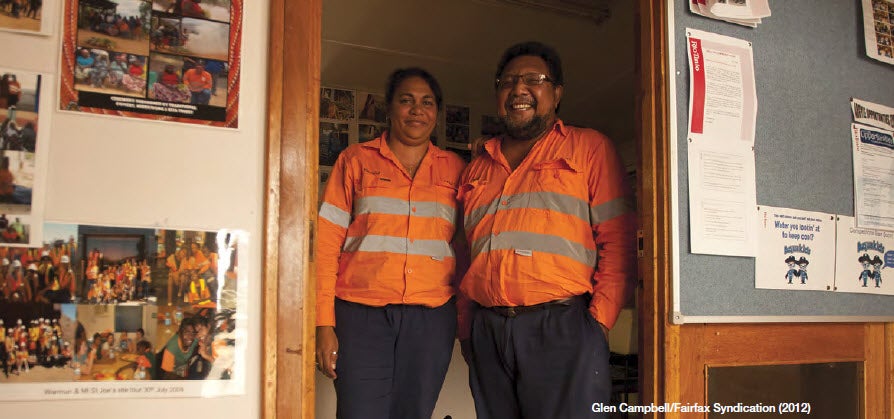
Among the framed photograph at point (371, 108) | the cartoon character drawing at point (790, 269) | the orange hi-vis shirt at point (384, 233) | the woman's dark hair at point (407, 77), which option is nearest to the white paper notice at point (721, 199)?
the cartoon character drawing at point (790, 269)

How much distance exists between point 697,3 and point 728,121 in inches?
13.8

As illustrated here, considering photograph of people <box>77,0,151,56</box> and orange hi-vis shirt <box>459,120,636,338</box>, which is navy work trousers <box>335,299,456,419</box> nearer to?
orange hi-vis shirt <box>459,120,636,338</box>

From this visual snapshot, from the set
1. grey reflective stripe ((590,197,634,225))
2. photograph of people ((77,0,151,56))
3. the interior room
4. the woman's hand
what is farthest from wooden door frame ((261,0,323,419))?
the interior room

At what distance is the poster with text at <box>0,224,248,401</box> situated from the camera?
1.21 meters

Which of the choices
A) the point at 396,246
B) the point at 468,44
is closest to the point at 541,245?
the point at 396,246

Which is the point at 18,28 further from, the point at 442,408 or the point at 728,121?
the point at 442,408

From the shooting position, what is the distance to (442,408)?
10.1 ft

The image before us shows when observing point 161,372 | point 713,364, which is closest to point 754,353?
point 713,364

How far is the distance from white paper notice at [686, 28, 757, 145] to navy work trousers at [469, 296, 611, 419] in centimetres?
63

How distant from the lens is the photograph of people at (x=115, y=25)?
1.28 metres

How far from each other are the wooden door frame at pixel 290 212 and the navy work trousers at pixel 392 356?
507 mm

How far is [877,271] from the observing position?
185 centimetres

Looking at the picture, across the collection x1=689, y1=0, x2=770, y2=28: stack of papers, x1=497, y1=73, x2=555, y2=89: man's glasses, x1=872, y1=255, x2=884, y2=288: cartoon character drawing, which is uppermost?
x1=689, y1=0, x2=770, y2=28: stack of papers

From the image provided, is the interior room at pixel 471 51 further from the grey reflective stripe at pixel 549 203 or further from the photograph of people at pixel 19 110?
the photograph of people at pixel 19 110
